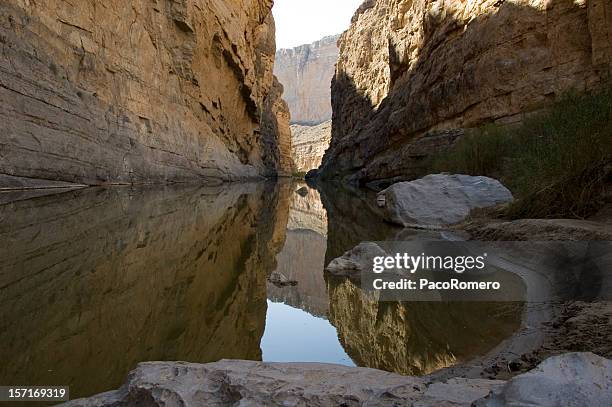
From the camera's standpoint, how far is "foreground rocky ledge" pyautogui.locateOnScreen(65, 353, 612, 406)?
0.76 m

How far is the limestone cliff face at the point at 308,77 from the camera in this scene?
14200cm

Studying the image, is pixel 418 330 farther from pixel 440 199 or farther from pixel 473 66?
pixel 473 66

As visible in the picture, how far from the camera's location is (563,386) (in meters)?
0.76

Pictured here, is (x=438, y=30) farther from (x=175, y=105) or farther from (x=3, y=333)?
(x=3, y=333)

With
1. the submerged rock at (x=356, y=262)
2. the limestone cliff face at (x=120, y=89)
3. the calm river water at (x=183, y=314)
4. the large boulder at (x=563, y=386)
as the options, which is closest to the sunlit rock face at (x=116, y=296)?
the calm river water at (x=183, y=314)

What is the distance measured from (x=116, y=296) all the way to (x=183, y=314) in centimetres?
50

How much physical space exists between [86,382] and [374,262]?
235 centimetres

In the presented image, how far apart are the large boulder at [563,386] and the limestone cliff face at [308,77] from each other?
442 ft

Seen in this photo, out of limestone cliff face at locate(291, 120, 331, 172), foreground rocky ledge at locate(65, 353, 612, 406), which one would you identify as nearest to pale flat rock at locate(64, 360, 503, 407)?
foreground rocky ledge at locate(65, 353, 612, 406)

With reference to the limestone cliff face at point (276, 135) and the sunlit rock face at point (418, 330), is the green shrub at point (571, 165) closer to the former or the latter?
the sunlit rock face at point (418, 330)

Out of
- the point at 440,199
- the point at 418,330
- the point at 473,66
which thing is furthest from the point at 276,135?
the point at 418,330

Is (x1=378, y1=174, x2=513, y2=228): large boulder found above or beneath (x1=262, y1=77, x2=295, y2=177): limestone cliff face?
beneath

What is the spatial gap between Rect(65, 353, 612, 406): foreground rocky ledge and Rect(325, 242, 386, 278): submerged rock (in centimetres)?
209

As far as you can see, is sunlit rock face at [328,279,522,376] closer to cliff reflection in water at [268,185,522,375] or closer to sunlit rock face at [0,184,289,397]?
cliff reflection in water at [268,185,522,375]
